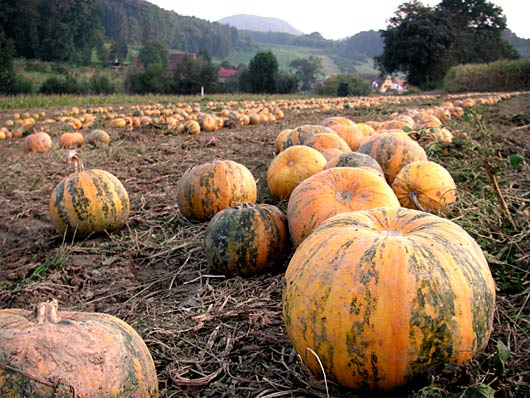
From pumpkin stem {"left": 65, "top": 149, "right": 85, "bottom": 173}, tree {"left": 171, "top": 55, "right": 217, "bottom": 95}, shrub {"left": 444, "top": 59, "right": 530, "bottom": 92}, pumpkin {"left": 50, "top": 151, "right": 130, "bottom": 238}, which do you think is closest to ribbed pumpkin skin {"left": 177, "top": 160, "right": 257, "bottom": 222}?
pumpkin {"left": 50, "top": 151, "right": 130, "bottom": 238}

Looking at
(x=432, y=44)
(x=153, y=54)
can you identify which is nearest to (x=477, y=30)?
(x=432, y=44)

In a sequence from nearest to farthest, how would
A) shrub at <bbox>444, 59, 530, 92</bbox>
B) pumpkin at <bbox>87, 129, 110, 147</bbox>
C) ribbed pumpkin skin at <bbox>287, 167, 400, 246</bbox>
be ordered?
1. ribbed pumpkin skin at <bbox>287, 167, 400, 246</bbox>
2. pumpkin at <bbox>87, 129, 110, 147</bbox>
3. shrub at <bbox>444, 59, 530, 92</bbox>

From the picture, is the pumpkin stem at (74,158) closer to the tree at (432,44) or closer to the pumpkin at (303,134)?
the pumpkin at (303,134)

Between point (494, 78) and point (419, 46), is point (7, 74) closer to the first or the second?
point (494, 78)

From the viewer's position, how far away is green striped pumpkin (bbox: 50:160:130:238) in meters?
4.54

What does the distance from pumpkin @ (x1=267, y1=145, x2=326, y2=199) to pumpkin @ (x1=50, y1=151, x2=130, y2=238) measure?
1.62 metres

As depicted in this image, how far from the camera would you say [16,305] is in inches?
127

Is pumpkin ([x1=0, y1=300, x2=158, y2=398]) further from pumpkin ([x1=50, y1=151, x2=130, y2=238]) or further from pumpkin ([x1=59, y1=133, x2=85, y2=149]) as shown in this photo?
pumpkin ([x1=59, y1=133, x2=85, y2=149])

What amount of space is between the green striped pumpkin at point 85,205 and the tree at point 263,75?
52.7 metres

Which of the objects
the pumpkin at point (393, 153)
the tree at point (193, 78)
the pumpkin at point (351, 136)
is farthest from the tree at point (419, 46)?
the pumpkin at point (393, 153)

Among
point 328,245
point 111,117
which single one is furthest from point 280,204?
point 111,117

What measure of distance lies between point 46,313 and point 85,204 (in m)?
2.99

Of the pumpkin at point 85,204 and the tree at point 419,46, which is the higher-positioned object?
the tree at point 419,46

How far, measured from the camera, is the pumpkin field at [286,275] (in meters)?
1.81
